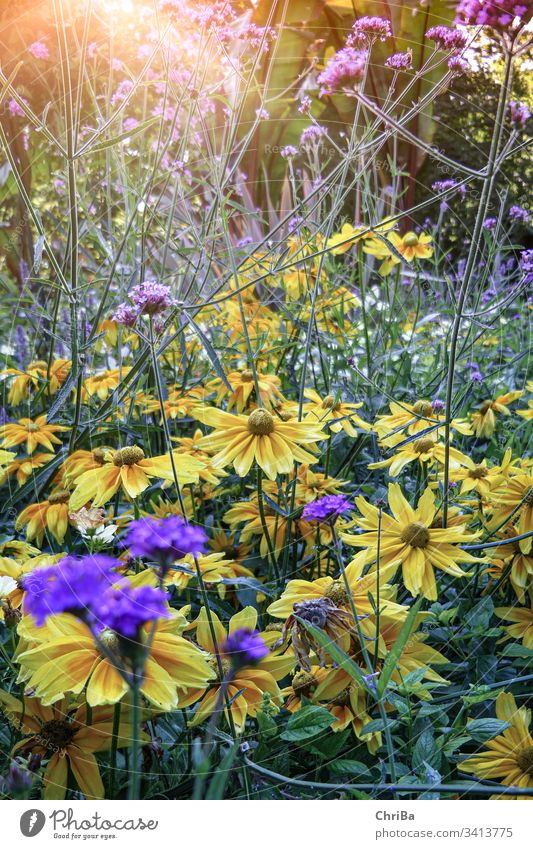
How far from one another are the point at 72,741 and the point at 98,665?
0.19ft

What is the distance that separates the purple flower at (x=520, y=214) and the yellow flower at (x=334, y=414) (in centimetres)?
27

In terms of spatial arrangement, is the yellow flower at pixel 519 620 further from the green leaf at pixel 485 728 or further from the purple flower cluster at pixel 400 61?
the purple flower cluster at pixel 400 61

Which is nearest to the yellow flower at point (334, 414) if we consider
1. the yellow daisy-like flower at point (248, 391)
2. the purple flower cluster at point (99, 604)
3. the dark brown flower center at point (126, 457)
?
the yellow daisy-like flower at point (248, 391)

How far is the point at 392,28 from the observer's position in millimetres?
532

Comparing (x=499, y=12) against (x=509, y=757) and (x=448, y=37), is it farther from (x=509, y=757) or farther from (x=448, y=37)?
(x=509, y=757)

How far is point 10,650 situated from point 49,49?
632 millimetres

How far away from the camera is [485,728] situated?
0.35 meters

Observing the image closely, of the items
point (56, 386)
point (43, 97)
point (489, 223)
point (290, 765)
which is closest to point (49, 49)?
point (43, 97)

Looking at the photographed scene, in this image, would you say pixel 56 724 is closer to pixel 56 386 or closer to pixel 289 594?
pixel 289 594

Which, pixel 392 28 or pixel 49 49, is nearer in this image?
pixel 392 28

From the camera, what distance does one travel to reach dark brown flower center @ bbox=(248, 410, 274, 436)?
16.4 inches

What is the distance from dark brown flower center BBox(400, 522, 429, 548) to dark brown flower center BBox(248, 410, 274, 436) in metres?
0.10

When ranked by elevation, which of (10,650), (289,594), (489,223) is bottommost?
(10,650)

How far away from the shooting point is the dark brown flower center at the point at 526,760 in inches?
14.0
